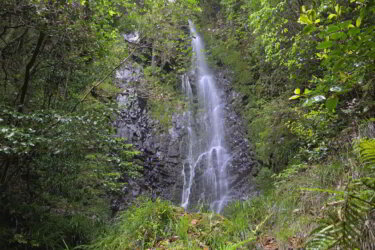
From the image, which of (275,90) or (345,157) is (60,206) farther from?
(275,90)

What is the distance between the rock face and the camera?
951cm

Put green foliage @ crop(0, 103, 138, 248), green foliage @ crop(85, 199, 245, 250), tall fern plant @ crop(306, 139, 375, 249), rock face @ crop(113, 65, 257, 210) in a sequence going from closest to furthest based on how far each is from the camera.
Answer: tall fern plant @ crop(306, 139, 375, 249) < green foliage @ crop(85, 199, 245, 250) < green foliage @ crop(0, 103, 138, 248) < rock face @ crop(113, 65, 257, 210)

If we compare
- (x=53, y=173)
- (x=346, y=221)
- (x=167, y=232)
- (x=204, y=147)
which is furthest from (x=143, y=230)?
(x=204, y=147)

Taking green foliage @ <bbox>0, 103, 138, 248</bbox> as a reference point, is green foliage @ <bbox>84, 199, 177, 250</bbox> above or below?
below

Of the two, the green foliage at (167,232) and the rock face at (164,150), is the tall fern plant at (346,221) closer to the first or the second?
the green foliage at (167,232)

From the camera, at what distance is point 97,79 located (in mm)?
6871

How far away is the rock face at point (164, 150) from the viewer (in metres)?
9.51

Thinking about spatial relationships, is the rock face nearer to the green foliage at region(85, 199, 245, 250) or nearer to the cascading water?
the cascading water

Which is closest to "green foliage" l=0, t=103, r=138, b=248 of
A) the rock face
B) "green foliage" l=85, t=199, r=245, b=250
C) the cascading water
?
"green foliage" l=85, t=199, r=245, b=250

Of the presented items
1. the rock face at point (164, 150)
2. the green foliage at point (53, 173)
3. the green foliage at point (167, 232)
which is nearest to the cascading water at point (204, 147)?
the rock face at point (164, 150)

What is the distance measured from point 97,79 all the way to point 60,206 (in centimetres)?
316

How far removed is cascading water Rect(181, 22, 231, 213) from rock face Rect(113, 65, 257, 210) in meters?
0.27

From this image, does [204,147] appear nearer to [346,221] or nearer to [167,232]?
[167,232]

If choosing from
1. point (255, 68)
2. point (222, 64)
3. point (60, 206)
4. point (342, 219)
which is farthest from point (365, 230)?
point (222, 64)
